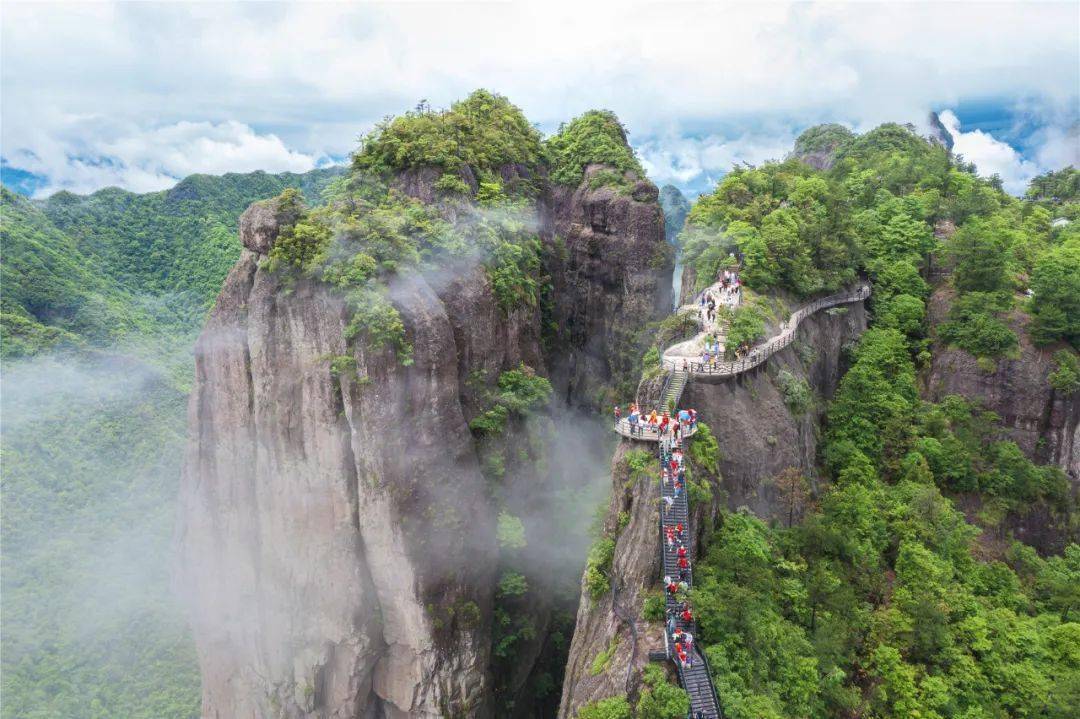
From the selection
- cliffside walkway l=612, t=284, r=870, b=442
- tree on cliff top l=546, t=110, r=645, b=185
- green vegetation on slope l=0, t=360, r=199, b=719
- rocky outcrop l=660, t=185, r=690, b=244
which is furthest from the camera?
rocky outcrop l=660, t=185, r=690, b=244

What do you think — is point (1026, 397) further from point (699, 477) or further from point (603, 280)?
point (603, 280)

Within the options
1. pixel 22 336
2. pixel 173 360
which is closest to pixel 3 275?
pixel 22 336

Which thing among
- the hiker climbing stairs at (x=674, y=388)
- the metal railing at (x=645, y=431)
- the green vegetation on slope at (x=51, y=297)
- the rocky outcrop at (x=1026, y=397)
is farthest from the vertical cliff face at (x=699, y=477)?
the green vegetation on slope at (x=51, y=297)

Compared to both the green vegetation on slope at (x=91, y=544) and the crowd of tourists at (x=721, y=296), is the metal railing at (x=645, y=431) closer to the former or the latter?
the crowd of tourists at (x=721, y=296)

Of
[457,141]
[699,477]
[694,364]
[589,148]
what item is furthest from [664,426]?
[589,148]

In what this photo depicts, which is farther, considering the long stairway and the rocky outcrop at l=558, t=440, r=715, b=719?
the rocky outcrop at l=558, t=440, r=715, b=719

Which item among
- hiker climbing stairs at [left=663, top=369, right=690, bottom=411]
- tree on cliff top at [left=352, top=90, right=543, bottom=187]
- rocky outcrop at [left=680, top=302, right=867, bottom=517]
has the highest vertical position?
tree on cliff top at [left=352, top=90, right=543, bottom=187]

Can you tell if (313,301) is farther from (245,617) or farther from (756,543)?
(756,543)

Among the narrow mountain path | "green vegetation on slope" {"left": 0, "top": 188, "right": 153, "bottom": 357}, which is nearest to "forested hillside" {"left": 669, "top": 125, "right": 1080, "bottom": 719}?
the narrow mountain path

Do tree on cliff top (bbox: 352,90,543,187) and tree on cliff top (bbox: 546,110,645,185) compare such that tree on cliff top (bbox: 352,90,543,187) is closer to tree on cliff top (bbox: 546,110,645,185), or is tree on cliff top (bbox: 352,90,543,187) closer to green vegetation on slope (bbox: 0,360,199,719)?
tree on cliff top (bbox: 546,110,645,185)
